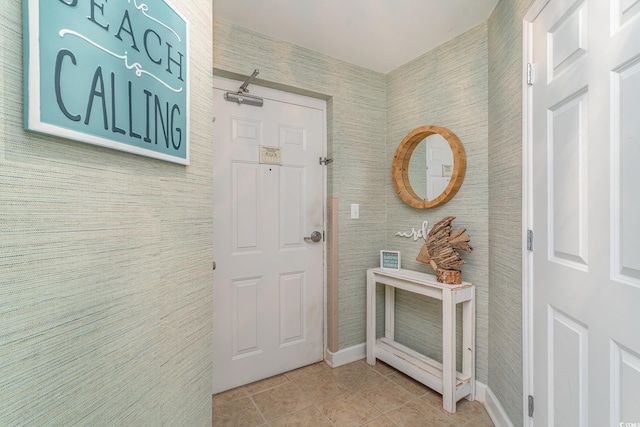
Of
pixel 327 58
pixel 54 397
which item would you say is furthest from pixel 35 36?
pixel 327 58

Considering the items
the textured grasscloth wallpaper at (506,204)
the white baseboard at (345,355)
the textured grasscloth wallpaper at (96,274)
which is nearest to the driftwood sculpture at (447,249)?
the textured grasscloth wallpaper at (506,204)

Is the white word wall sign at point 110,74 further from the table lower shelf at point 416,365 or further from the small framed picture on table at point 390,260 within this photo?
the table lower shelf at point 416,365

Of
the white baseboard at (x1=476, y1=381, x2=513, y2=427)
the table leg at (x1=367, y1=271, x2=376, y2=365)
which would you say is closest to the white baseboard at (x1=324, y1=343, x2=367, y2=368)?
the table leg at (x1=367, y1=271, x2=376, y2=365)

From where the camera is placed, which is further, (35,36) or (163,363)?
(163,363)

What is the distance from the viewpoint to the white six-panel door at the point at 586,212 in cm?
81

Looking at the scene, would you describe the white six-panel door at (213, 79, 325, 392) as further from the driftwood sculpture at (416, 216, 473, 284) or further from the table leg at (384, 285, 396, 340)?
the driftwood sculpture at (416, 216, 473, 284)

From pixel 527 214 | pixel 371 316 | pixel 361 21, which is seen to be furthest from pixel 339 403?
pixel 361 21

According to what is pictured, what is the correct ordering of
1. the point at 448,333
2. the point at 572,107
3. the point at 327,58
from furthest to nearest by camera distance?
the point at 327,58 < the point at 448,333 < the point at 572,107

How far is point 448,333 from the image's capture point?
1.78 meters

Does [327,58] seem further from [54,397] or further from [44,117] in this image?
[54,397]

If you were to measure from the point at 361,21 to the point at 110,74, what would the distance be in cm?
166

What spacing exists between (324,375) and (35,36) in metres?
2.29

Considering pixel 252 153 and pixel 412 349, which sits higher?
pixel 252 153

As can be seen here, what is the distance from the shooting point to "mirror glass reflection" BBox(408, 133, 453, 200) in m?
2.06
